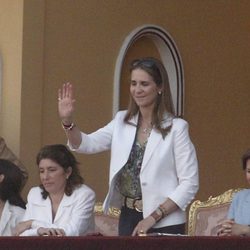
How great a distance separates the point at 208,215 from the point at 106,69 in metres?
2.81

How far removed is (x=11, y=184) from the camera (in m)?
6.90

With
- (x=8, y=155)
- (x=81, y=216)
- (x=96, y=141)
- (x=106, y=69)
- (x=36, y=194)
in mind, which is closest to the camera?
(x=96, y=141)

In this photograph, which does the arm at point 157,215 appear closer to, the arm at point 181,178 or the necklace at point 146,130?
the arm at point 181,178

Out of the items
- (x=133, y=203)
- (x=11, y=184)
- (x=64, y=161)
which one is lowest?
(x=133, y=203)

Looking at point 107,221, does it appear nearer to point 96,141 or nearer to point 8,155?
point 96,141

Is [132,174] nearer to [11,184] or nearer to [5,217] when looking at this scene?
[5,217]

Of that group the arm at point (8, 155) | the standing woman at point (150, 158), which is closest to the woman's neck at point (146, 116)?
the standing woman at point (150, 158)

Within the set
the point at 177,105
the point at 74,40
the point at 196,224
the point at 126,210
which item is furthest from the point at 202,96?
the point at 126,210

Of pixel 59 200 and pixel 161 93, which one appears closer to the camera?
pixel 161 93

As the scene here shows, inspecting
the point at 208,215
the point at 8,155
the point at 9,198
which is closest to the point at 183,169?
the point at 208,215

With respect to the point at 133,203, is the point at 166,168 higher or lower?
higher

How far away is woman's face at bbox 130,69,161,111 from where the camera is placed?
557 centimetres

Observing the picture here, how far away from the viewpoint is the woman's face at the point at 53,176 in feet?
20.0

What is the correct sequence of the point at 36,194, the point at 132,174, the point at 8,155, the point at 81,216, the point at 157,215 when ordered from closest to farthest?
1. the point at 157,215
2. the point at 132,174
3. the point at 81,216
4. the point at 36,194
5. the point at 8,155
